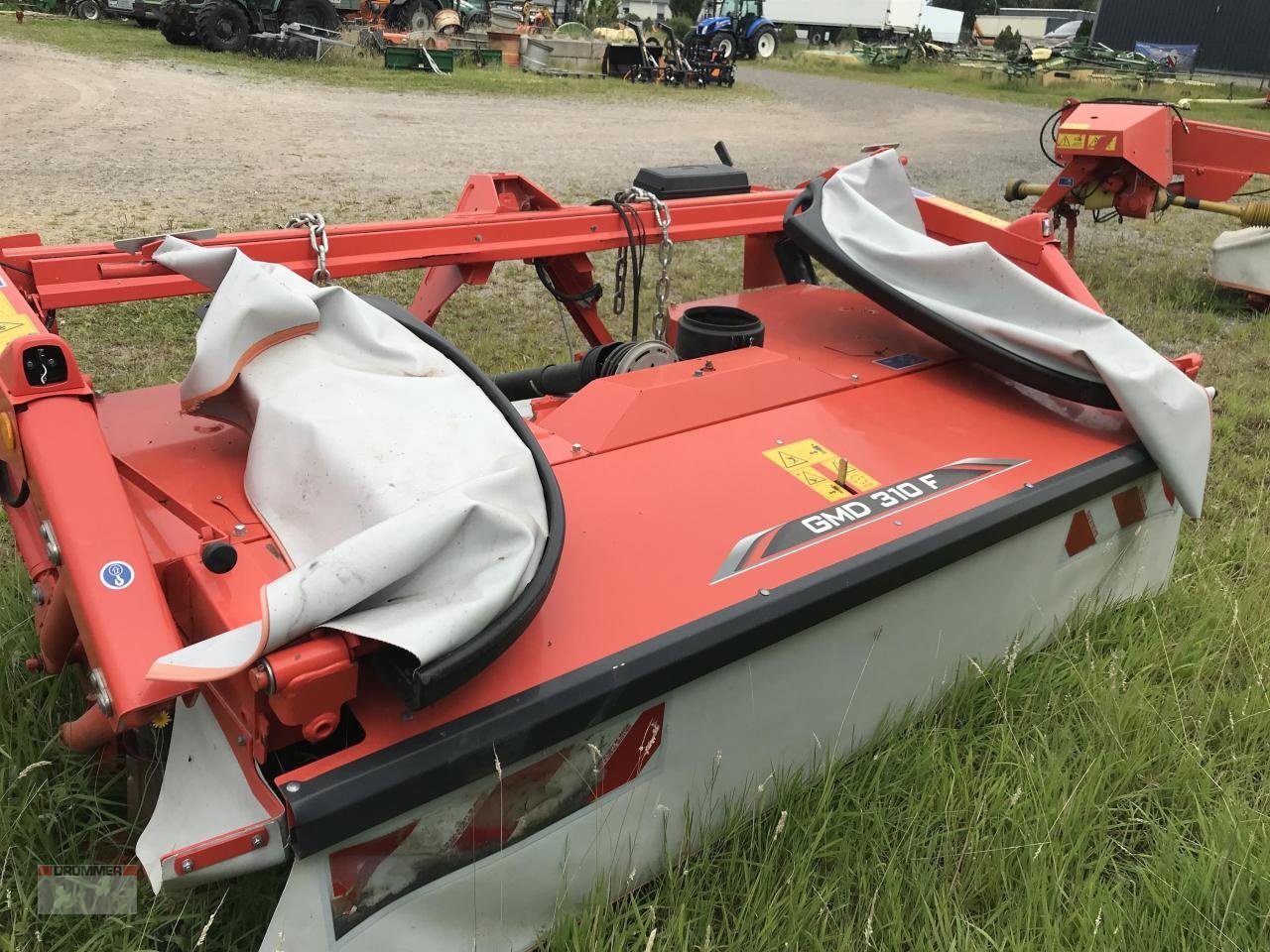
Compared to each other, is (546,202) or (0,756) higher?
(546,202)

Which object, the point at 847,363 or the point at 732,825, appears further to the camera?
the point at 847,363

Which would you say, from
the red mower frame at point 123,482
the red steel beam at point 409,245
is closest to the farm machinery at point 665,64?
the red steel beam at point 409,245

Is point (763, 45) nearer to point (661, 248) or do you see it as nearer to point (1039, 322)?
point (661, 248)

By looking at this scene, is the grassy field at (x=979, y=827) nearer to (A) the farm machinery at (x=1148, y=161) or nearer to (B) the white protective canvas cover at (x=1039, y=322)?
(B) the white protective canvas cover at (x=1039, y=322)

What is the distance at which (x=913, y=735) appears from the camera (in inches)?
82.2

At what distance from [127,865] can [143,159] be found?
757 cm

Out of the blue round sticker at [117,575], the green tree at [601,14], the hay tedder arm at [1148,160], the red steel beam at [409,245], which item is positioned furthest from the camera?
the green tree at [601,14]

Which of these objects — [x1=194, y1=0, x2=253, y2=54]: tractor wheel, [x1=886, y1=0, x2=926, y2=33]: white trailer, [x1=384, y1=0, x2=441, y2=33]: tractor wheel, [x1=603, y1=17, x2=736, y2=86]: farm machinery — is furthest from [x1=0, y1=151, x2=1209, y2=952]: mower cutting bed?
[x1=886, y1=0, x2=926, y2=33]: white trailer

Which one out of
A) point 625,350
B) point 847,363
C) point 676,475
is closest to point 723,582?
point 676,475

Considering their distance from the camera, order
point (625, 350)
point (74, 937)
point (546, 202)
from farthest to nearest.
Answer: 1. point (546, 202)
2. point (625, 350)
3. point (74, 937)

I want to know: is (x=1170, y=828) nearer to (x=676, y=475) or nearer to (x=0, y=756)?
(x=676, y=475)

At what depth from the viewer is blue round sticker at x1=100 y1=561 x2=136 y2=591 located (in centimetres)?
143

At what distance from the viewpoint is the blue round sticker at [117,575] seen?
143 cm

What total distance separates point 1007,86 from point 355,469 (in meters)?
24.6
